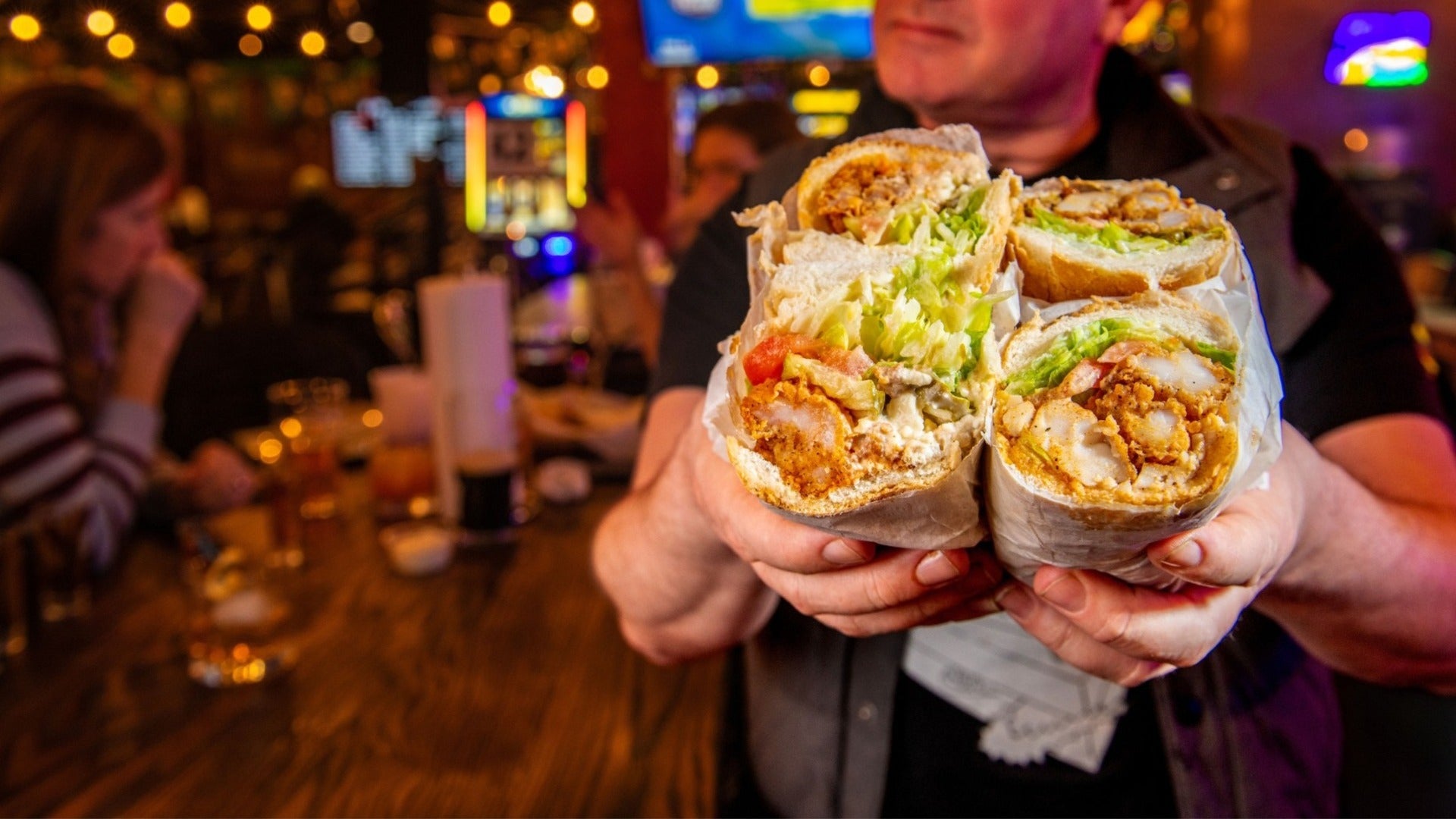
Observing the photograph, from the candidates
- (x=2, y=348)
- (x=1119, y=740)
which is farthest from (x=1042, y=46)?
(x=2, y=348)

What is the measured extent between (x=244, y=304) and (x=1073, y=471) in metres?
11.2

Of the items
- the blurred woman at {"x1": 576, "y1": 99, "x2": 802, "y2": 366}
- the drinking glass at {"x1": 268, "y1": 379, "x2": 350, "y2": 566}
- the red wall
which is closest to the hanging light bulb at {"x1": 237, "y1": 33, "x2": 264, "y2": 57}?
the red wall

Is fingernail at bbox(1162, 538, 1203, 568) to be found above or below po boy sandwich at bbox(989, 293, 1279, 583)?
below

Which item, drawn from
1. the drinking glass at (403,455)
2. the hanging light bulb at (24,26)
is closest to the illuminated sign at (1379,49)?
the drinking glass at (403,455)

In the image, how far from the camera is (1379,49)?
6730 mm

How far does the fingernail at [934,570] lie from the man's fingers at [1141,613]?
0.28 ft

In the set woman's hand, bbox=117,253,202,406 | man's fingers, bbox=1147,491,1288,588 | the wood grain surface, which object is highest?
man's fingers, bbox=1147,491,1288,588

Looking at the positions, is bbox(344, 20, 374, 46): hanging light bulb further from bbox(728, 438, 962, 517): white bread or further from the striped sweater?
bbox(728, 438, 962, 517): white bread

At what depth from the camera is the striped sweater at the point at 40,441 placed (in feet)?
7.20

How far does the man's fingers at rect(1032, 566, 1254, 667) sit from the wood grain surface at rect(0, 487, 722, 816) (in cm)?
70

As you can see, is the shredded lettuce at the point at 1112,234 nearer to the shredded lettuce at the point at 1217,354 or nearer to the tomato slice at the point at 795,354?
the shredded lettuce at the point at 1217,354

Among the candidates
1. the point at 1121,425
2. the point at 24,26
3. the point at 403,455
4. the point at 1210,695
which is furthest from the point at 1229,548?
the point at 24,26

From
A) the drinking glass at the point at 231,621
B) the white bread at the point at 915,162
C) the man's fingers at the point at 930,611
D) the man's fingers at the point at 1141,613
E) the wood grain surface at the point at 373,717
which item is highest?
the white bread at the point at 915,162

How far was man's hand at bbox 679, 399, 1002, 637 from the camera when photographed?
2.82 ft
